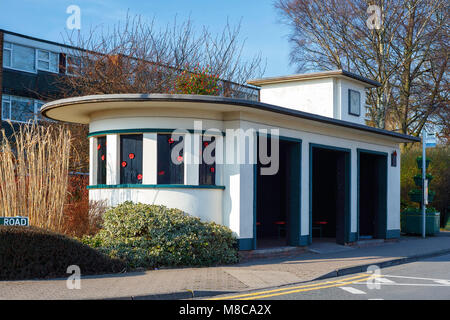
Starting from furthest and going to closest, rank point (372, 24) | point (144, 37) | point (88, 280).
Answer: point (372, 24)
point (144, 37)
point (88, 280)

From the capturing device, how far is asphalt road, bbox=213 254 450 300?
29.8ft

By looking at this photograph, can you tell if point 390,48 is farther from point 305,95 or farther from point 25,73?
point 25,73

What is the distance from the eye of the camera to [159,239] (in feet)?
38.7

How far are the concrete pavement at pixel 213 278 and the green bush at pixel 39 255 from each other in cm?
33

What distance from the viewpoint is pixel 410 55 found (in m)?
28.6

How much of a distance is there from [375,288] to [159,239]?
450 cm

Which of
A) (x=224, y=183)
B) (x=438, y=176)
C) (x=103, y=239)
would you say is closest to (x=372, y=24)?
(x=438, y=176)

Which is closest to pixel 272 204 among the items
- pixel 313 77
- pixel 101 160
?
pixel 313 77

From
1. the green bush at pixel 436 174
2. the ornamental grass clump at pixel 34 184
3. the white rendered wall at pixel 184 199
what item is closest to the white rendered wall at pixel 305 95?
the white rendered wall at pixel 184 199

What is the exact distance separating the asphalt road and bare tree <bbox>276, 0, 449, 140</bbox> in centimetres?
1756

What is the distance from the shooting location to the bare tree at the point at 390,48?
28.2 metres

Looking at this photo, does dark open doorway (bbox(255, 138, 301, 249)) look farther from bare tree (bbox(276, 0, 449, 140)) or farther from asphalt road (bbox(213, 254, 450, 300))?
bare tree (bbox(276, 0, 449, 140))

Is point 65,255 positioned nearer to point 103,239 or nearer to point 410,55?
point 103,239

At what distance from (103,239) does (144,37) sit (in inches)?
525
